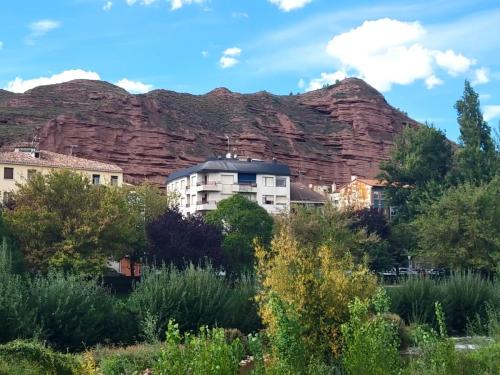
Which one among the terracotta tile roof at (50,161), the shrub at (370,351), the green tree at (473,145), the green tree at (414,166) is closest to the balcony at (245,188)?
the terracotta tile roof at (50,161)

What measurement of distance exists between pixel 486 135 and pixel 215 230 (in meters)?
23.7

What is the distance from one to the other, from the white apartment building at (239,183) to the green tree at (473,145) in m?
26.4

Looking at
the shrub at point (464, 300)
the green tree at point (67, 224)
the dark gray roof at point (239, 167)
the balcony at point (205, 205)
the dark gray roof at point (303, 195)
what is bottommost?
the shrub at point (464, 300)

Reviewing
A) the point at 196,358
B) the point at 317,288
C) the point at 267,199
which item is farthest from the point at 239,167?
the point at 196,358

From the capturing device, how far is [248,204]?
50.4 meters

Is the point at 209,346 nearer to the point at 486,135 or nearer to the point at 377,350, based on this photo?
the point at 377,350

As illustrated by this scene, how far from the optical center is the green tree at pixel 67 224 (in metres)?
36.0

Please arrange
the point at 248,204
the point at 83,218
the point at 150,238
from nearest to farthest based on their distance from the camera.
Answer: the point at 83,218, the point at 150,238, the point at 248,204

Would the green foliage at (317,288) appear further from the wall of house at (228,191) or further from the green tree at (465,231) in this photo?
the wall of house at (228,191)

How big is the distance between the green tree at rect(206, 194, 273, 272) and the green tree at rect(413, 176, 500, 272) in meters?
10.3

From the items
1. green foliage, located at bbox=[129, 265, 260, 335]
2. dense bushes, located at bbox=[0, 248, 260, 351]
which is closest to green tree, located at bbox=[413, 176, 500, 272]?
dense bushes, located at bbox=[0, 248, 260, 351]

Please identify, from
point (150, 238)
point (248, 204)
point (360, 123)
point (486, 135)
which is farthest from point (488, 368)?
point (360, 123)

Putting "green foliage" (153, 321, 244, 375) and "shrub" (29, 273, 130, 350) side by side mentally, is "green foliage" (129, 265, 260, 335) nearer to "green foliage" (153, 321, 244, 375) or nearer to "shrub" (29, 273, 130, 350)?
"shrub" (29, 273, 130, 350)

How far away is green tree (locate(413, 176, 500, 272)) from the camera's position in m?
37.3
